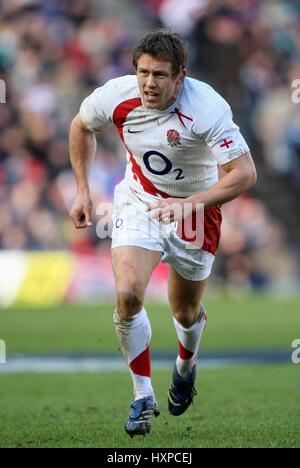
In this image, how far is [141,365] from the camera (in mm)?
5887

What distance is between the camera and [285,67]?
59.2 feet

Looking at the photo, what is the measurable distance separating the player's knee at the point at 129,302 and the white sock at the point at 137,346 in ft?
0.17

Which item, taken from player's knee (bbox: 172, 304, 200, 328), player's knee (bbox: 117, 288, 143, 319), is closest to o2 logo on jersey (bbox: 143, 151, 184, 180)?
player's knee (bbox: 117, 288, 143, 319)

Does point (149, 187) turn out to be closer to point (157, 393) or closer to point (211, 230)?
point (211, 230)

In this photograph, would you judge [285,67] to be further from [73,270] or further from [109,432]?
[109,432]

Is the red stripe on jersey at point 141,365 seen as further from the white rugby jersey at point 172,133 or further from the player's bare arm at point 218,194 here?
the white rugby jersey at point 172,133

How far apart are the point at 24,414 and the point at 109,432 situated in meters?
0.98

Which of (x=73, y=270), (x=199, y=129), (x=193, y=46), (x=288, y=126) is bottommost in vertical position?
(x=73, y=270)

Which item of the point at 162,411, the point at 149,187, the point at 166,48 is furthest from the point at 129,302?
the point at 162,411

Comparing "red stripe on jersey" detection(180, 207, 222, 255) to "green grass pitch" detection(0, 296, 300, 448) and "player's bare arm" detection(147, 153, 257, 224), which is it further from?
"green grass pitch" detection(0, 296, 300, 448)

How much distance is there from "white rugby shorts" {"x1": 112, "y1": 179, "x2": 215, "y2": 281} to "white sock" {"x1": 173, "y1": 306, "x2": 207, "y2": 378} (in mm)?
397

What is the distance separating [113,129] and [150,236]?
1107cm
